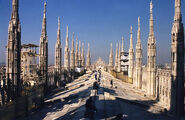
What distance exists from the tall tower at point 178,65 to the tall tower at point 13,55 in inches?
437

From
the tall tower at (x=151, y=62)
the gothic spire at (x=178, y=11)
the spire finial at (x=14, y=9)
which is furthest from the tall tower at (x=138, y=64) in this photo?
the spire finial at (x=14, y=9)

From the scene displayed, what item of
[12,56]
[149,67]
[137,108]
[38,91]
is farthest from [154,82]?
[12,56]

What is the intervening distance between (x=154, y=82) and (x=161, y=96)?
1.76 m

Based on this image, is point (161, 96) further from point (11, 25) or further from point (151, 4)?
point (11, 25)

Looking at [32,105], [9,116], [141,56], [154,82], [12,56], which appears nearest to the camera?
[9,116]

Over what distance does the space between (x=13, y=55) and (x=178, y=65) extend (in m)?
11.6

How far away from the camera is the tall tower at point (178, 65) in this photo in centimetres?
1254

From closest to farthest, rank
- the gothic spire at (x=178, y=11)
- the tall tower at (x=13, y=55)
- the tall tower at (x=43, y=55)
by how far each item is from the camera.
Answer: the tall tower at (x=13, y=55) < the gothic spire at (x=178, y=11) < the tall tower at (x=43, y=55)

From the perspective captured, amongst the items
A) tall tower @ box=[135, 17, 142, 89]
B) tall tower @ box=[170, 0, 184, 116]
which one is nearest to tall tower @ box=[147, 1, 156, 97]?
tall tower @ box=[170, 0, 184, 116]

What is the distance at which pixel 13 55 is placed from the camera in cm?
1227

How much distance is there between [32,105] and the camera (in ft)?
44.0

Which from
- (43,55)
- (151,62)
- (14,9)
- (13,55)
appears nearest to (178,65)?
(151,62)

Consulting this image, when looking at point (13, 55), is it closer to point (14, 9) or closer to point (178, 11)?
point (14, 9)

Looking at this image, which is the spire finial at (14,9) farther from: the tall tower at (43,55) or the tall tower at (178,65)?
the tall tower at (178,65)
